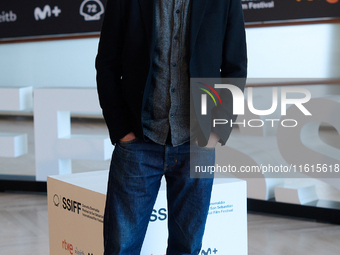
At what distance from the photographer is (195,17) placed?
1.35 metres

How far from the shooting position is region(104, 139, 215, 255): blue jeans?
138 cm

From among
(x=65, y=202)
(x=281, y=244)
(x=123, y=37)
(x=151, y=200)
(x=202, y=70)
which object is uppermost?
(x=123, y=37)

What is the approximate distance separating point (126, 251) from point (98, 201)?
17.1 inches

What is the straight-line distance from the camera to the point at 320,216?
119 inches

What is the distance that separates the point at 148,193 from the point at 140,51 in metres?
0.46

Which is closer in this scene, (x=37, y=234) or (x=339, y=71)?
(x=37, y=234)

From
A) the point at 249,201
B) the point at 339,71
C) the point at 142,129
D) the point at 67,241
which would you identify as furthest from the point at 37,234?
the point at 339,71

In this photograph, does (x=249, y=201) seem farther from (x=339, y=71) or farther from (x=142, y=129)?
(x=339, y=71)

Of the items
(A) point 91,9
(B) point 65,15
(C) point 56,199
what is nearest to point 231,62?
(C) point 56,199

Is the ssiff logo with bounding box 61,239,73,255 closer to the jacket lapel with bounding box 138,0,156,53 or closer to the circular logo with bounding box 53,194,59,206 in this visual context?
the circular logo with bounding box 53,194,59,206

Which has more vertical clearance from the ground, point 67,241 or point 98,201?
point 98,201

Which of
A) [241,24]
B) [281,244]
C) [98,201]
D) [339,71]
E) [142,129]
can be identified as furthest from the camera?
[339,71]

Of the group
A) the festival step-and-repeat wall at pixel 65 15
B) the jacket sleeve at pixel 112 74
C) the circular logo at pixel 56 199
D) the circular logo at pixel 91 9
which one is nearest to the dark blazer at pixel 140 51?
the jacket sleeve at pixel 112 74

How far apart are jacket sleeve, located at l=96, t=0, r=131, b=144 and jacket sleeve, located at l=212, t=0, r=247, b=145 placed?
31 centimetres
